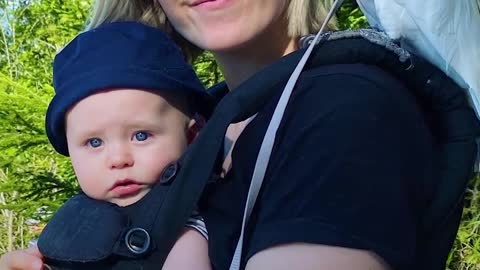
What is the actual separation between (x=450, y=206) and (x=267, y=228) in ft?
1.14

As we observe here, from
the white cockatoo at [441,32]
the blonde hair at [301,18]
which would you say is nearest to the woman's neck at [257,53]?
the blonde hair at [301,18]

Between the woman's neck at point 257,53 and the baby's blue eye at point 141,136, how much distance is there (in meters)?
0.25

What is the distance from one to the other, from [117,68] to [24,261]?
0.43 meters

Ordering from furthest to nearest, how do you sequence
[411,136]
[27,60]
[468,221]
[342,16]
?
1. [27,60]
2. [468,221]
3. [342,16]
4. [411,136]

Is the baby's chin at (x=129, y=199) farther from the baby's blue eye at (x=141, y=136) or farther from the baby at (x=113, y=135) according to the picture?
the baby's blue eye at (x=141, y=136)

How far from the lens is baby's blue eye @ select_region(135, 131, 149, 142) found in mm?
1938

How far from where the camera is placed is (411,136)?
58.9 inches

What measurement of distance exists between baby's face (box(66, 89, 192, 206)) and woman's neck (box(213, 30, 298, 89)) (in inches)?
7.4

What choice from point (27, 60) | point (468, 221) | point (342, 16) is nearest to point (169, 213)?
point (342, 16)

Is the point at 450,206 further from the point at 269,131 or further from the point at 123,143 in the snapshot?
the point at 123,143

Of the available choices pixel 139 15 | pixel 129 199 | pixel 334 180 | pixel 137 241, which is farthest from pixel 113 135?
pixel 334 180

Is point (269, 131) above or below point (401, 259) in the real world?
above

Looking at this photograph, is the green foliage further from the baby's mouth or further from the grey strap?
the grey strap

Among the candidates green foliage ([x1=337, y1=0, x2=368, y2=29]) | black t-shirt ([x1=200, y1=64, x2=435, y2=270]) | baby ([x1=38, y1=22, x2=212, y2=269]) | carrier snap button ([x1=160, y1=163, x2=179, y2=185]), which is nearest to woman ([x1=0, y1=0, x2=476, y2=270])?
black t-shirt ([x1=200, y1=64, x2=435, y2=270])
